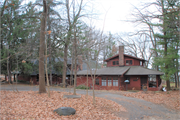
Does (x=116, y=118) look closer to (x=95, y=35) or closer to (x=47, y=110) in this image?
(x=47, y=110)

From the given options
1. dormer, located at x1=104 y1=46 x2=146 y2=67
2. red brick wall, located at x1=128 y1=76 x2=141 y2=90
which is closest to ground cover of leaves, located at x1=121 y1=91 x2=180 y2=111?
red brick wall, located at x1=128 y1=76 x2=141 y2=90

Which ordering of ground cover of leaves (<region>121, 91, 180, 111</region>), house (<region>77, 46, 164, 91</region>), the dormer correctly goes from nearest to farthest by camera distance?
ground cover of leaves (<region>121, 91, 180, 111</region>), house (<region>77, 46, 164, 91</region>), the dormer

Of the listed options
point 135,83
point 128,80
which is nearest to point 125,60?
point 128,80

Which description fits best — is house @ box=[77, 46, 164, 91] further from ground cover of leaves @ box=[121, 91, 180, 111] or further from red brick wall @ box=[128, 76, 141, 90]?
ground cover of leaves @ box=[121, 91, 180, 111]

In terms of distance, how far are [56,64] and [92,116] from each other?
2095 cm

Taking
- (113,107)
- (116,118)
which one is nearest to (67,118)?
(116,118)

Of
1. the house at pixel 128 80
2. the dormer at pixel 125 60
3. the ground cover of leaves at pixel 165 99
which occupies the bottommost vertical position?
the ground cover of leaves at pixel 165 99

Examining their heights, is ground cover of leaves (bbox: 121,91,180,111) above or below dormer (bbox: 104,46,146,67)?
below

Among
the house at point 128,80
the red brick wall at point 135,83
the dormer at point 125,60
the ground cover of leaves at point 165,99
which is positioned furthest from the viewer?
the dormer at point 125,60

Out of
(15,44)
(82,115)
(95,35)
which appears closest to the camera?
(82,115)

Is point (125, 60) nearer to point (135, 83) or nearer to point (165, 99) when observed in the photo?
point (135, 83)

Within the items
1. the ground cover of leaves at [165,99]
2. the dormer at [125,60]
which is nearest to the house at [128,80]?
A: the dormer at [125,60]

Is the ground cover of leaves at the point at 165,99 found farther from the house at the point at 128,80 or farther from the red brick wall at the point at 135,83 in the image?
the red brick wall at the point at 135,83

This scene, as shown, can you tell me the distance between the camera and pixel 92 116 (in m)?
7.73
